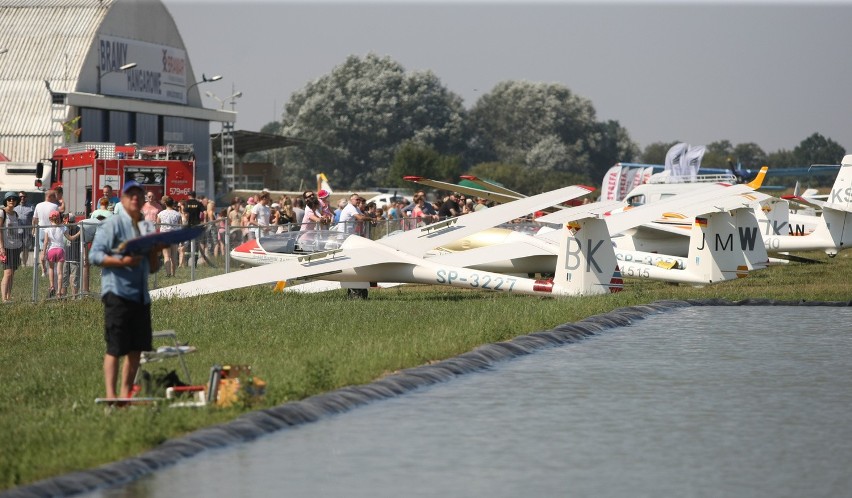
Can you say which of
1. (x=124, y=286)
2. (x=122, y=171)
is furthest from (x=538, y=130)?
(x=124, y=286)

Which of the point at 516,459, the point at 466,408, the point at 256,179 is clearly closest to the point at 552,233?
the point at 466,408

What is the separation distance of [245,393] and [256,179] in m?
84.6

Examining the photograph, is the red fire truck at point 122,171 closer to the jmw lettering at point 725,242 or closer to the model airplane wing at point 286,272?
the model airplane wing at point 286,272

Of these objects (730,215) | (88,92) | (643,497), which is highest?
(88,92)

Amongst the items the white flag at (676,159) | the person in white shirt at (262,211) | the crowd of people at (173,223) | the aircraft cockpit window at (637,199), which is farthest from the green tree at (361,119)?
the person in white shirt at (262,211)

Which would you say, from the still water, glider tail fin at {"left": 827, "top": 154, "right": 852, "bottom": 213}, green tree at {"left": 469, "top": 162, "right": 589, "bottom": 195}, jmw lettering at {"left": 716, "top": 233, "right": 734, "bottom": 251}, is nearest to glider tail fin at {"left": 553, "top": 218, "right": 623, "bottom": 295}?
jmw lettering at {"left": 716, "top": 233, "right": 734, "bottom": 251}

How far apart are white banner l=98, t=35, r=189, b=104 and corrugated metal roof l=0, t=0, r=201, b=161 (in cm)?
78

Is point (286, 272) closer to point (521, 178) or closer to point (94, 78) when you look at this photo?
point (94, 78)

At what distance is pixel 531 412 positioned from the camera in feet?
33.4

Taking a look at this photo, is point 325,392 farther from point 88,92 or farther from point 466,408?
point 88,92

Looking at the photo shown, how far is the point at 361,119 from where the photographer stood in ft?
374

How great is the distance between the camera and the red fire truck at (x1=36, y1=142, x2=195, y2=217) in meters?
34.0

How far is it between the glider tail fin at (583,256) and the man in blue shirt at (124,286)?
10.9m

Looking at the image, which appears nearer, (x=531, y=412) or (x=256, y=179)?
(x=531, y=412)
